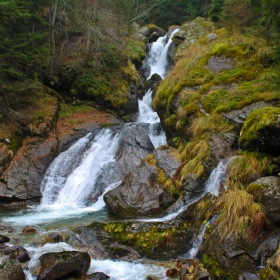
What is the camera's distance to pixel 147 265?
254 inches

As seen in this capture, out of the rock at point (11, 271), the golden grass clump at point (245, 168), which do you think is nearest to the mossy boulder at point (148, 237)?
the golden grass clump at point (245, 168)

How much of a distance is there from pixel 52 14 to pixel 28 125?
758cm

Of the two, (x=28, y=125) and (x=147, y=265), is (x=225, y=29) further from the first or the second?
(x=147, y=265)

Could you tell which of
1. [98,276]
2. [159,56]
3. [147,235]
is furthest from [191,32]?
[98,276]

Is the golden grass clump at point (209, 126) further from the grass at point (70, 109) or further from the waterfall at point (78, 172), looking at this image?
the grass at point (70, 109)

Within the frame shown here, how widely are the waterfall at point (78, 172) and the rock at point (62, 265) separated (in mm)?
5234

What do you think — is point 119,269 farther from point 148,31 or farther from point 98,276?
point 148,31

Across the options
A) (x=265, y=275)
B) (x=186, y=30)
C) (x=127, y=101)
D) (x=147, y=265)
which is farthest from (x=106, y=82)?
(x=265, y=275)

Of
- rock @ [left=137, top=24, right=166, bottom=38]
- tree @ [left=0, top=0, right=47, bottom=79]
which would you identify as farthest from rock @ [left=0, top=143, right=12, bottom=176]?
rock @ [left=137, top=24, right=166, bottom=38]

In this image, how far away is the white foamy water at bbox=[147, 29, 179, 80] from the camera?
24098 millimetres

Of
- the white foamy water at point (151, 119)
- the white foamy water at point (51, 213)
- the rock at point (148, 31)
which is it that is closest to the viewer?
the white foamy water at point (51, 213)

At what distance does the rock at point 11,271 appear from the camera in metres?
5.43

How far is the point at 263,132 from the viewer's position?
23.9 ft

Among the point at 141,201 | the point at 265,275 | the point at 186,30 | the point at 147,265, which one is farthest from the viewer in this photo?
the point at 186,30
